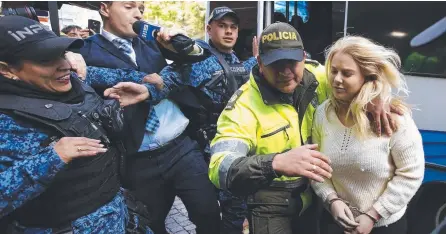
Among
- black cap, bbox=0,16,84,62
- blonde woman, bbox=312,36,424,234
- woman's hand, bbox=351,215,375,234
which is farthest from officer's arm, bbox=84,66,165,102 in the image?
woman's hand, bbox=351,215,375,234

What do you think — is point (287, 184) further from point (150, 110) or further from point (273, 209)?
point (150, 110)

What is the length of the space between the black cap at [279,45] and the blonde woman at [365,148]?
0.19m

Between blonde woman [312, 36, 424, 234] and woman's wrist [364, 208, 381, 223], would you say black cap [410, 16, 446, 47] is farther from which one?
woman's wrist [364, 208, 381, 223]

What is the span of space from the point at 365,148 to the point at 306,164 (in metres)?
0.50

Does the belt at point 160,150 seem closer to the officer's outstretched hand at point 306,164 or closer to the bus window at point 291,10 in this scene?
the officer's outstretched hand at point 306,164

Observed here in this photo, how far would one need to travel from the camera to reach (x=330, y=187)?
1.87 m

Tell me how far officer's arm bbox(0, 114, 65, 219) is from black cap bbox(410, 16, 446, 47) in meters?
2.98

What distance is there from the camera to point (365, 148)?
1700 mm

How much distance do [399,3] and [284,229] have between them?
2484 millimetres

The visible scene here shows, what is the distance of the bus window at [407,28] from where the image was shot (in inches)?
122

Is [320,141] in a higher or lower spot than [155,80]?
lower

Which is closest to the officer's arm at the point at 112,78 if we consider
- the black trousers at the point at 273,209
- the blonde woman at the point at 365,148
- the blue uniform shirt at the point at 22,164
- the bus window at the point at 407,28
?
the blue uniform shirt at the point at 22,164

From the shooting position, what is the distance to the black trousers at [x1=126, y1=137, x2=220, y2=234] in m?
2.43

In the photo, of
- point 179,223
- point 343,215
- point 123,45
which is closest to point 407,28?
point 343,215
